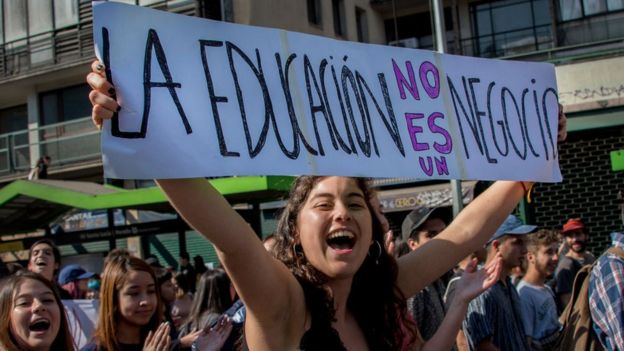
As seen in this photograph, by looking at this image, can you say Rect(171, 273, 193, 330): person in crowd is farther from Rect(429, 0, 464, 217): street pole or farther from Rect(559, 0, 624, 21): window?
Rect(559, 0, 624, 21): window

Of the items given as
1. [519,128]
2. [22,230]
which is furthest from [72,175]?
[519,128]

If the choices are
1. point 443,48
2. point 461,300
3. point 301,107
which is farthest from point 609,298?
point 443,48

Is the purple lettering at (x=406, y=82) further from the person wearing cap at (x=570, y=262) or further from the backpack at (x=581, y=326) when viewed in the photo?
the person wearing cap at (x=570, y=262)

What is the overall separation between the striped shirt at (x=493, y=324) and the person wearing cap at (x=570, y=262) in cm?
289

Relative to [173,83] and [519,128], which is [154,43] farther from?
[519,128]

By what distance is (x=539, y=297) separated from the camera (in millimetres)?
5645

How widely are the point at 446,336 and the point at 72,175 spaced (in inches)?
813

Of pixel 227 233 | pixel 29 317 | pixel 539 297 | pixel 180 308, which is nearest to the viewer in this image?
pixel 227 233

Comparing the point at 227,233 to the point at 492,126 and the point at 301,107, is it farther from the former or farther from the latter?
the point at 492,126

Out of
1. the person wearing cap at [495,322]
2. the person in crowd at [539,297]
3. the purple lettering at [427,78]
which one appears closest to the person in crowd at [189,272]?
the person in crowd at [539,297]

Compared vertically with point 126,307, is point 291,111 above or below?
above

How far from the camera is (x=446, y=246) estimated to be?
2.91 meters

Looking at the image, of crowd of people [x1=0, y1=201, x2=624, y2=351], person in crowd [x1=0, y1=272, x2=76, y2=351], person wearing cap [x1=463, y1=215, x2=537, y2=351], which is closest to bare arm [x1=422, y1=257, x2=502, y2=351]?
crowd of people [x1=0, y1=201, x2=624, y2=351]

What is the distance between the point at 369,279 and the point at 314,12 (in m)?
21.1
